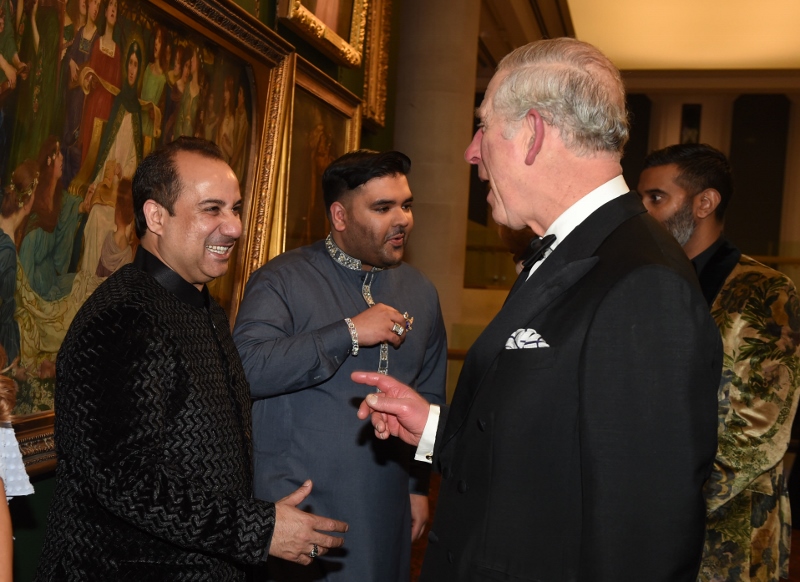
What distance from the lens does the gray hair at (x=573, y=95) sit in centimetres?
175

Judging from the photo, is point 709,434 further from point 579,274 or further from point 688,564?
point 579,274

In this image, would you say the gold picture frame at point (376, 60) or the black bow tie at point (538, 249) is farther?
the gold picture frame at point (376, 60)

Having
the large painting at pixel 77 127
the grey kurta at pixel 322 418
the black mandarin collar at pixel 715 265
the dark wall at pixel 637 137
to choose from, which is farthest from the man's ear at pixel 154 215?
the dark wall at pixel 637 137

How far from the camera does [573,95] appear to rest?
1.75 m

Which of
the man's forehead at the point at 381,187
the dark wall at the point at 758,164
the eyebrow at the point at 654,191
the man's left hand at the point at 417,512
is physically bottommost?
the man's left hand at the point at 417,512

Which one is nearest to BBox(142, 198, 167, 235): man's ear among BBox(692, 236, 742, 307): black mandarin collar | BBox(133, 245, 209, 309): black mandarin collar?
BBox(133, 245, 209, 309): black mandarin collar

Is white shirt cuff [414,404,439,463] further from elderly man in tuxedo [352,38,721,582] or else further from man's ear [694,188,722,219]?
man's ear [694,188,722,219]

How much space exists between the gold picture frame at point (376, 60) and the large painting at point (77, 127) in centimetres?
222

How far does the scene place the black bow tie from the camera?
1.83 m

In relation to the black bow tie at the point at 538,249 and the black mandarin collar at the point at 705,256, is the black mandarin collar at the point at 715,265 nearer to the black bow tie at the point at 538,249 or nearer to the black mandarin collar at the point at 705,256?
the black mandarin collar at the point at 705,256

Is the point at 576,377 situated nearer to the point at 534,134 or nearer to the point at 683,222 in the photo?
the point at 534,134

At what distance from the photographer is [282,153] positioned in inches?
169

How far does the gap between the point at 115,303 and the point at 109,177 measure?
893 mm

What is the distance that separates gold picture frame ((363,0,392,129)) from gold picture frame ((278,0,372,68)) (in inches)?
9.8
